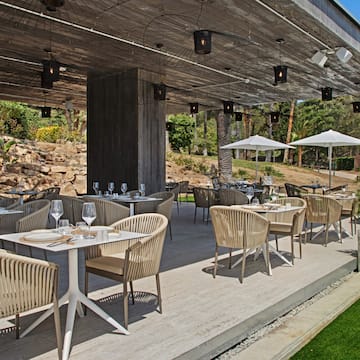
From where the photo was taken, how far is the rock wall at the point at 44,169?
1491cm

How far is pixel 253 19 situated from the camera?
6.27m

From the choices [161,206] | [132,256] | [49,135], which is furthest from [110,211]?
[49,135]

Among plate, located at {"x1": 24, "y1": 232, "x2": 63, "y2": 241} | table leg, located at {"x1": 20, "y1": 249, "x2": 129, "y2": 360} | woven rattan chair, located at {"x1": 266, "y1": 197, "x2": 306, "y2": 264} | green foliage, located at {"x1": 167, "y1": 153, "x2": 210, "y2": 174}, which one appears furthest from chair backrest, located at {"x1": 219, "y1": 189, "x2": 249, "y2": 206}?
green foliage, located at {"x1": 167, "y1": 153, "x2": 210, "y2": 174}

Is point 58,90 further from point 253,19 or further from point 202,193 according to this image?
point 253,19

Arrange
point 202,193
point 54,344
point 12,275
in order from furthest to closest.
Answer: point 202,193
point 54,344
point 12,275

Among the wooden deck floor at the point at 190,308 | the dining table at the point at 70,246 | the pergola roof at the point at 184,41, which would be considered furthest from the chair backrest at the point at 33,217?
the pergola roof at the point at 184,41

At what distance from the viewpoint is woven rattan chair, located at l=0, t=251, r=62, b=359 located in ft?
8.45

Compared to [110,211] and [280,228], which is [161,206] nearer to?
[110,211]

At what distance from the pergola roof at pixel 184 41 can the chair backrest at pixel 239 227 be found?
2.72 metres

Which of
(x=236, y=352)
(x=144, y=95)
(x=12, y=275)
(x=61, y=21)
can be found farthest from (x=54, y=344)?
(x=144, y=95)

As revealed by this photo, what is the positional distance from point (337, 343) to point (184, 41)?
5745mm

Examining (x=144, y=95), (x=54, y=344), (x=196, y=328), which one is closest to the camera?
(x=54, y=344)

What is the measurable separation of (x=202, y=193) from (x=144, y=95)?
8.57ft

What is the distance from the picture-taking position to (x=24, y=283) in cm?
265
